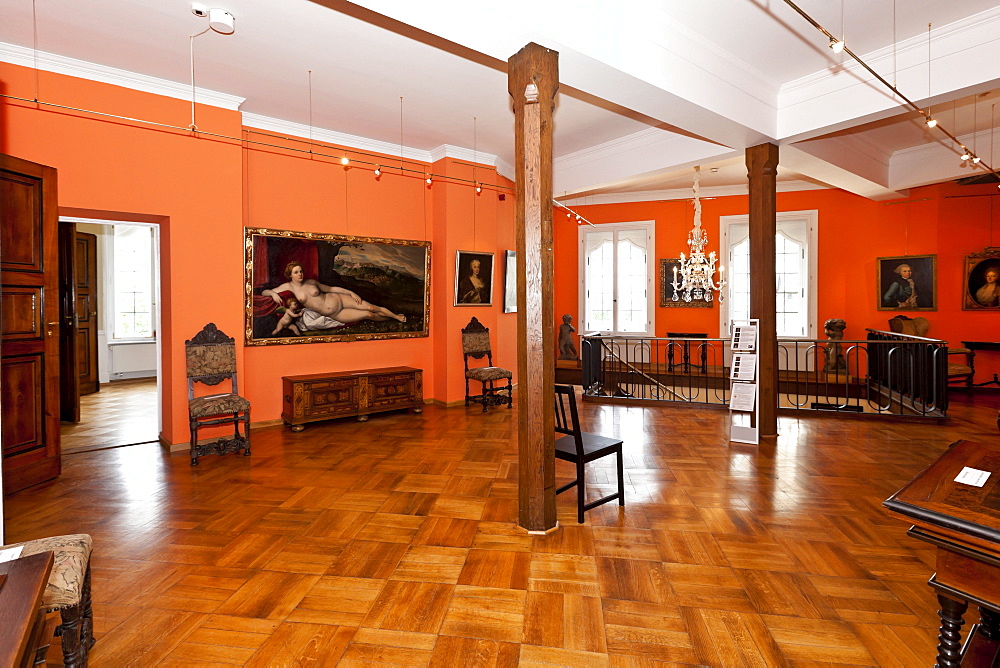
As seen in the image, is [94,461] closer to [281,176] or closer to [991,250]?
[281,176]

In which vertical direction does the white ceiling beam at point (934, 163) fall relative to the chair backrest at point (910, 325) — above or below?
above

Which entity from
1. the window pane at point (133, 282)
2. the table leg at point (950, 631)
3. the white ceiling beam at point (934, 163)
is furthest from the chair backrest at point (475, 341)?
the window pane at point (133, 282)

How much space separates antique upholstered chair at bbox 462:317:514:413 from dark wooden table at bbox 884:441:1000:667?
569 centimetres

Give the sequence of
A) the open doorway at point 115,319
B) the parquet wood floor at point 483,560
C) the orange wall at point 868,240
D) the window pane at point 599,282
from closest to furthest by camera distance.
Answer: the parquet wood floor at point 483,560, the open doorway at point 115,319, the orange wall at point 868,240, the window pane at point 599,282

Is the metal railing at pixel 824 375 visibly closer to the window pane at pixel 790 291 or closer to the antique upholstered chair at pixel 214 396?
the window pane at pixel 790 291

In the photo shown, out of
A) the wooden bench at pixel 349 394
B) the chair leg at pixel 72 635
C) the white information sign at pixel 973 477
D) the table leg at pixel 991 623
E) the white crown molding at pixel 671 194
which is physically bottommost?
the table leg at pixel 991 623

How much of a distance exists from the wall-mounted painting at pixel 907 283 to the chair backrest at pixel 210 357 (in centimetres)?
982

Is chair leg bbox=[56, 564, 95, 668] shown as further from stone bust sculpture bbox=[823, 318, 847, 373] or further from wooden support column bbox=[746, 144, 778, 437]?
stone bust sculpture bbox=[823, 318, 847, 373]

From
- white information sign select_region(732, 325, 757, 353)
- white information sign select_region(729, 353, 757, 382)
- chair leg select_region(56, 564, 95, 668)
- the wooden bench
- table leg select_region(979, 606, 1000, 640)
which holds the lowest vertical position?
table leg select_region(979, 606, 1000, 640)

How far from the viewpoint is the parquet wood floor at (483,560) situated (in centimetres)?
230

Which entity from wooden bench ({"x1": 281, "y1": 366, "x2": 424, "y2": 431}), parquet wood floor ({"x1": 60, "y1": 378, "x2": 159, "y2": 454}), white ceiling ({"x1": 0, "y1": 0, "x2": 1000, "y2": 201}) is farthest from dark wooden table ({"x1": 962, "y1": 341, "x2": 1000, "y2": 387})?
parquet wood floor ({"x1": 60, "y1": 378, "x2": 159, "y2": 454})

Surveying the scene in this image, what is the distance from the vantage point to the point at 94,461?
505cm

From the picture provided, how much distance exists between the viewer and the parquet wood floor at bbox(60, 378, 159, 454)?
573 cm

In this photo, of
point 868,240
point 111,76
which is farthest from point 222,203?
point 868,240
